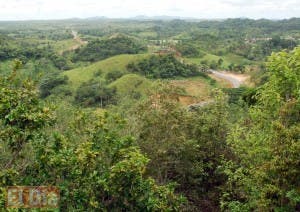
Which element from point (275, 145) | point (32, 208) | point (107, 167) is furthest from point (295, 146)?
point (32, 208)

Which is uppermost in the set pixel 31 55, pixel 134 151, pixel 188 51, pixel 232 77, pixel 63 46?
pixel 134 151

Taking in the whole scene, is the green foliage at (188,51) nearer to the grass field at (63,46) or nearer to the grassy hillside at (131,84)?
the grassy hillside at (131,84)

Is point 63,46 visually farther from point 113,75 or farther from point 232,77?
point 232,77

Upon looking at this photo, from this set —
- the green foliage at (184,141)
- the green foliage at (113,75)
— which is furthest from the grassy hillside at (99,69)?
the green foliage at (184,141)

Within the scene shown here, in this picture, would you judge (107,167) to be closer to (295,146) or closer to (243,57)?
(295,146)

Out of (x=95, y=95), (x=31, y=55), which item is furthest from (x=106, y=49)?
(x=95, y=95)

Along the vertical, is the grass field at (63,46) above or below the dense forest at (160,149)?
below
